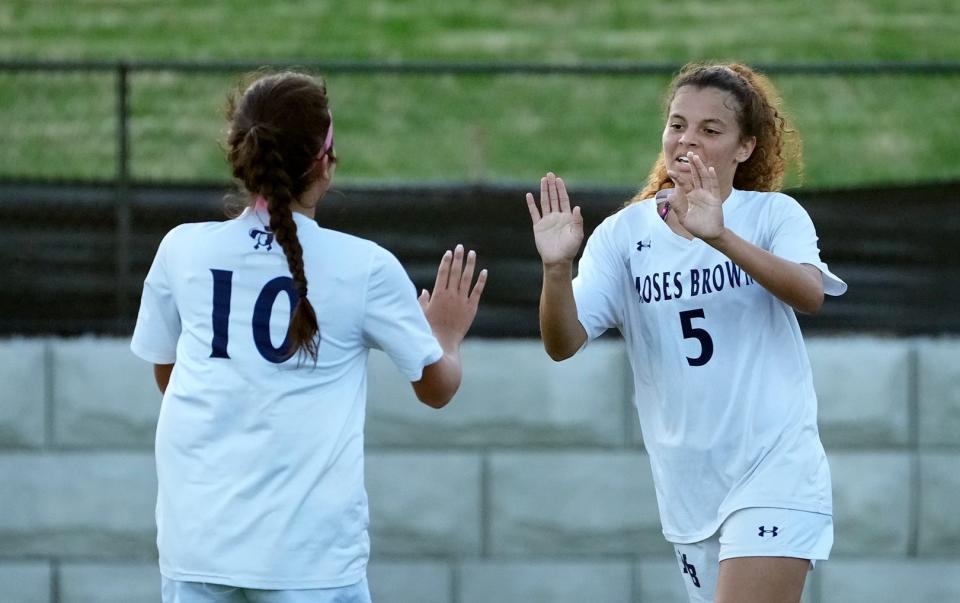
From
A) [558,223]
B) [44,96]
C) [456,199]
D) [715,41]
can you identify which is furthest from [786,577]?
[715,41]

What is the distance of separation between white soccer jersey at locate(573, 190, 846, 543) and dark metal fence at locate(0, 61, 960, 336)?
2.60 meters

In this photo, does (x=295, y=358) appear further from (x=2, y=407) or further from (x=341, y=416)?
(x=2, y=407)

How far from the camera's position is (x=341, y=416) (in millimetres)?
3213

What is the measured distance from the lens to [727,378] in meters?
3.72

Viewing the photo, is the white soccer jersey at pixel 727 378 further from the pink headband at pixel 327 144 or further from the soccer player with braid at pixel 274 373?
the pink headband at pixel 327 144

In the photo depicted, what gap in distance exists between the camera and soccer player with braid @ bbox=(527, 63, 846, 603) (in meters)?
3.62

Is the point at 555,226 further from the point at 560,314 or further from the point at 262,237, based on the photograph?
the point at 262,237

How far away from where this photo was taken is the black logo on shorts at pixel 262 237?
3205 mm

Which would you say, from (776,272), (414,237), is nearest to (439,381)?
(776,272)

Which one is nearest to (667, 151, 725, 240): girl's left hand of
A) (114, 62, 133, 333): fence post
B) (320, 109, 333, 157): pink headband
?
(320, 109, 333, 157): pink headband

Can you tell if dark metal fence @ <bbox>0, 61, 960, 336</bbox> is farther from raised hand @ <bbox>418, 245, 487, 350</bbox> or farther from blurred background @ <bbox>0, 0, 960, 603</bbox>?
raised hand @ <bbox>418, 245, 487, 350</bbox>

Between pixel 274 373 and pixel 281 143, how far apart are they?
508mm

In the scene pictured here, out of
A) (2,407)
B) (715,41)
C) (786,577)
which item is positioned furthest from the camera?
(715,41)

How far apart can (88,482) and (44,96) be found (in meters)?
1.74
